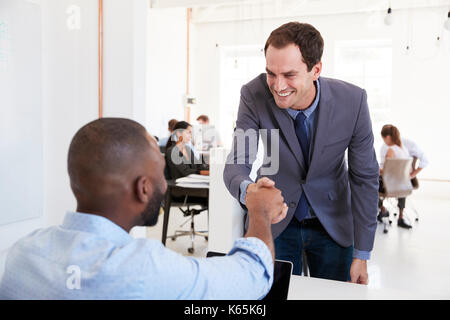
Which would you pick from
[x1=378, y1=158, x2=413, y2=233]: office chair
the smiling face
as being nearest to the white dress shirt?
[x1=378, y1=158, x2=413, y2=233]: office chair

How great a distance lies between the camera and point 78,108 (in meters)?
3.27

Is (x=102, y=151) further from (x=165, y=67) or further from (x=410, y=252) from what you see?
(x=165, y=67)

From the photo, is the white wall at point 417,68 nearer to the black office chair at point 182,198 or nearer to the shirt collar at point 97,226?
the black office chair at point 182,198

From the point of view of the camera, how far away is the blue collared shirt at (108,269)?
673mm

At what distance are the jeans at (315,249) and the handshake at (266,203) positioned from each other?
55cm

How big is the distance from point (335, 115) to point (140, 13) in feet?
7.61

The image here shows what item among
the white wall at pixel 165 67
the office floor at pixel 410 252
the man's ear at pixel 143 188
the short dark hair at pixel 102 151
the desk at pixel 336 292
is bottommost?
the office floor at pixel 410 252

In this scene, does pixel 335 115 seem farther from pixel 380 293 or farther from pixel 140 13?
pixel 140 13

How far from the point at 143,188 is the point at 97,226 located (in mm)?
118

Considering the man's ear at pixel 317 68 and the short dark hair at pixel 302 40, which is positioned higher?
the short dark hair at pixel 302 40

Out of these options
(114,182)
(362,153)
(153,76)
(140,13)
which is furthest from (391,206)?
(114,182)

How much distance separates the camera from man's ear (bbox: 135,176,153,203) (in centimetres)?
80

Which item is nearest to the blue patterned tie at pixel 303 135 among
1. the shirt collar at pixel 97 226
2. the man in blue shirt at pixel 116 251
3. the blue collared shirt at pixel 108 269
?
the man in blue shirt at pixel 116 251

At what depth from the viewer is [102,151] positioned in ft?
2.55
